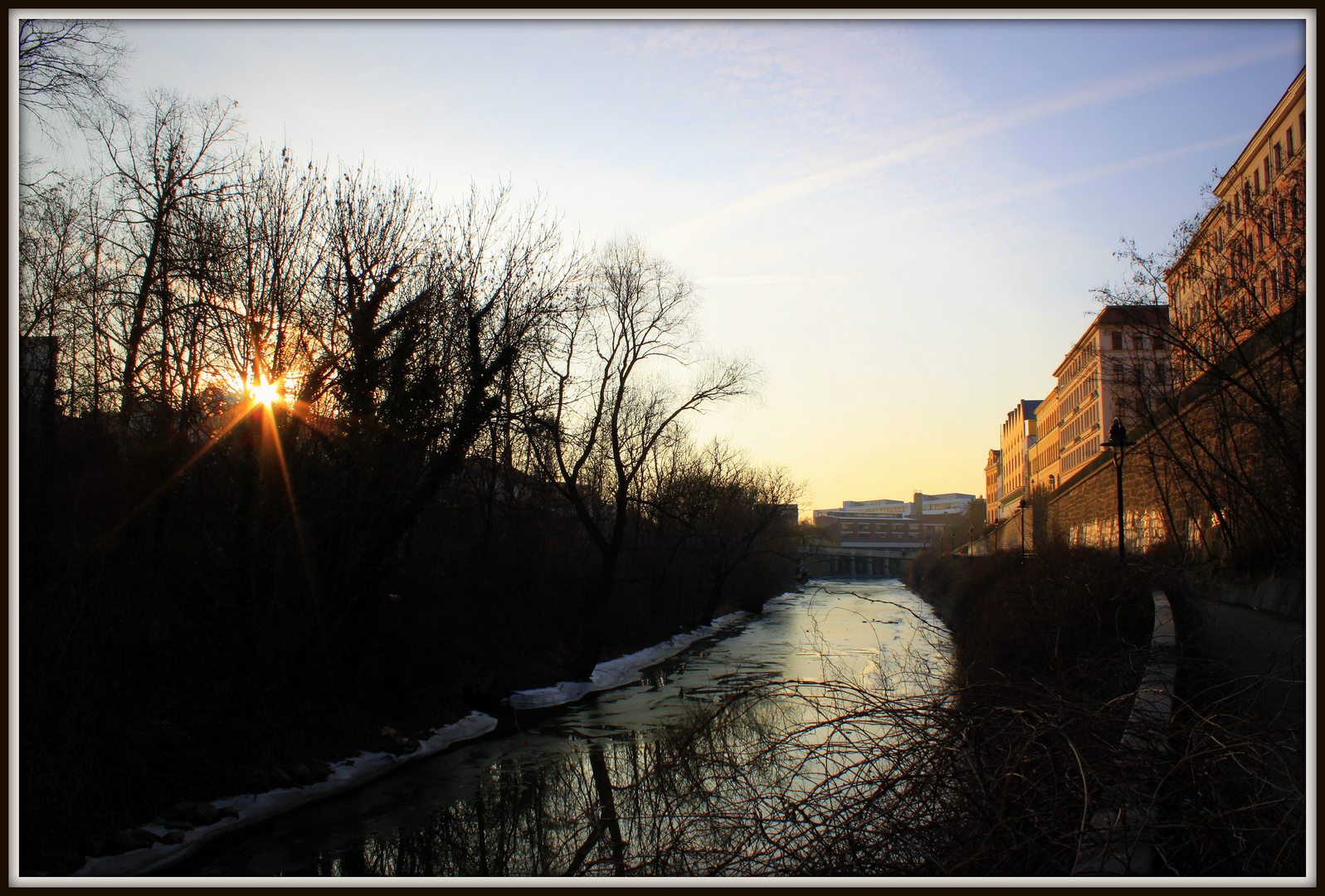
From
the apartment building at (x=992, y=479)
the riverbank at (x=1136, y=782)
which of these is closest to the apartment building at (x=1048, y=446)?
the apartment building at (x=992, y=479)

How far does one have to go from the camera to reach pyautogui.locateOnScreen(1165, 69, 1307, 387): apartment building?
13406mm

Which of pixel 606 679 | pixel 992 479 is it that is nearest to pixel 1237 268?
pixel 606 679

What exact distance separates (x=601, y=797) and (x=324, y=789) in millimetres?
4977

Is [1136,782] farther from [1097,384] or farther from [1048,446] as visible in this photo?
[1048,446]

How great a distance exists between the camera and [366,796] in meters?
13.3

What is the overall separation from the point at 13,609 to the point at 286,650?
1029cm

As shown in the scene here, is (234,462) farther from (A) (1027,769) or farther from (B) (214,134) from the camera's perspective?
(A) (1027,769)

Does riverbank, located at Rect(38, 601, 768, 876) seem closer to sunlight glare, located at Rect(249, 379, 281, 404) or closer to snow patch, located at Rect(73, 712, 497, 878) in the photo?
snow patch, located at Rect(73, 712, 497, 878)

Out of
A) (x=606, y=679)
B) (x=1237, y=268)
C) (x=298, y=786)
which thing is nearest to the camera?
(x=298, y=786)

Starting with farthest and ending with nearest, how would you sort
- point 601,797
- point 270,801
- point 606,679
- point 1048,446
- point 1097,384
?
point 1048,446
point 1097,384
point 606,679
point 270,801
point 601,797

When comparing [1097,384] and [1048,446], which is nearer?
[1097,384]

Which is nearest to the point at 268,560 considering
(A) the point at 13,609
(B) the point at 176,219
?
(B) the point at 176,219

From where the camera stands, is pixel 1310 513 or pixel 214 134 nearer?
pixel 1310 513

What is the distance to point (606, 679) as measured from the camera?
25797 millimetres
